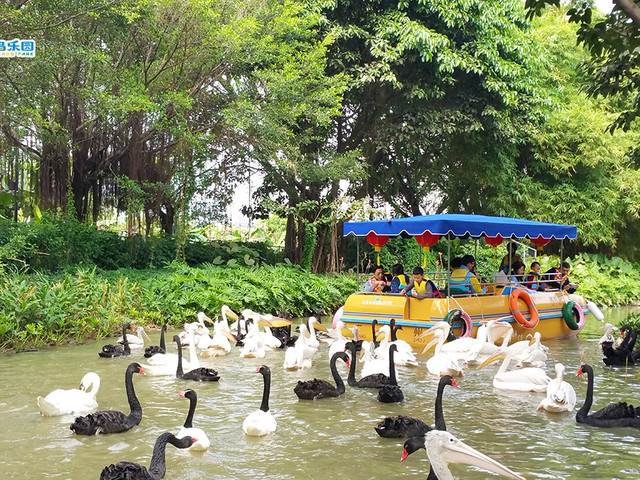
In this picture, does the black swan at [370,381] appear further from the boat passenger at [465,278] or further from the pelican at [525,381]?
the boat passenger at [465,278]

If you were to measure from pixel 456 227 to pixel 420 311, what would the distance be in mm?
1758

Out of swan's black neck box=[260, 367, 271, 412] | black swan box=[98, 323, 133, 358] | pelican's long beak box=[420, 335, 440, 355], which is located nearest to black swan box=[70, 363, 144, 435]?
swan's black neck box=[260, 367, 271, 412]

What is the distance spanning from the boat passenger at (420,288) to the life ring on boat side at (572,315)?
382cm

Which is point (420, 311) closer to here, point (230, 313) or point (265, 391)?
point (230, 313)

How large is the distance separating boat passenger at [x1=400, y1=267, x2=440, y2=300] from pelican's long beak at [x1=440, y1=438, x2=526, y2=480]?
8361mm

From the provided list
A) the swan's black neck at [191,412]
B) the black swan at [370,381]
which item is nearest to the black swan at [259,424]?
the swan's black neck at [191,412]

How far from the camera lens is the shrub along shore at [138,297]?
11742 millimetres

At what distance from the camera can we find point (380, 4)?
20.6 metres

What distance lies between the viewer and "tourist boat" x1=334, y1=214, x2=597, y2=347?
485 inches

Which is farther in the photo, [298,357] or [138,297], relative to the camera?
[138,297]

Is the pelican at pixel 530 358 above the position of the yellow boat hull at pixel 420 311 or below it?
below

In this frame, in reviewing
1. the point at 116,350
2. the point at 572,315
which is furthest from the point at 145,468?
the point at 572,315

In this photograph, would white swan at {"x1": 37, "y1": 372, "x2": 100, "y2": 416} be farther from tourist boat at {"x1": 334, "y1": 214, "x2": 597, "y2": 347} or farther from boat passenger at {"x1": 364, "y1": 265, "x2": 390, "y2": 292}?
boat passenger at {"x1": 364, "y1": 265, "x2": 390, "y2": 292}

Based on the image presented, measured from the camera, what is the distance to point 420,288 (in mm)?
13125
